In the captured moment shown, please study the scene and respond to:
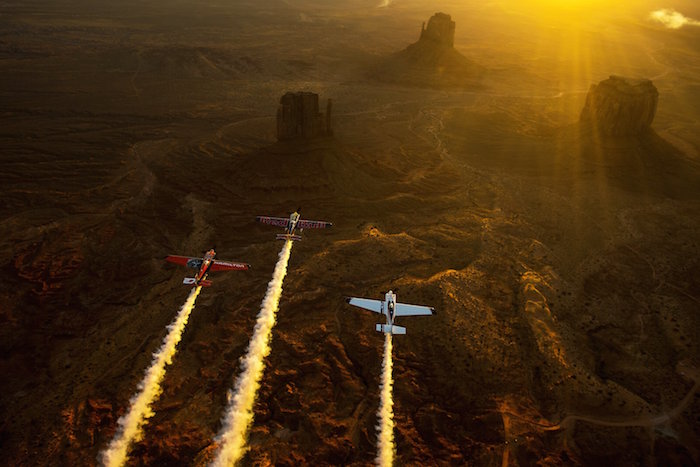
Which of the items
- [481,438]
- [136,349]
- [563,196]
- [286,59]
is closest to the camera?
[481,438]

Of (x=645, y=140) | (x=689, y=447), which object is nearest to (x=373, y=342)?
(x=689, y=447)

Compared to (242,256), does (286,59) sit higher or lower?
higher

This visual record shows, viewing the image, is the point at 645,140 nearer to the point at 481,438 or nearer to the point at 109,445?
the point at 481,438

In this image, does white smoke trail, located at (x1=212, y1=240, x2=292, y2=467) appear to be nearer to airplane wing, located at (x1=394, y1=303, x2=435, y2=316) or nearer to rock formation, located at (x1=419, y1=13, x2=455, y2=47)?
airplane wing, located at (x1=394, y1=303, x2=435, y2=316)

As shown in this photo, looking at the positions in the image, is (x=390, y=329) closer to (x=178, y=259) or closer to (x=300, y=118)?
(x=178, y=259)

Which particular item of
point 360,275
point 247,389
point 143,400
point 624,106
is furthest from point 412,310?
point 624,106
